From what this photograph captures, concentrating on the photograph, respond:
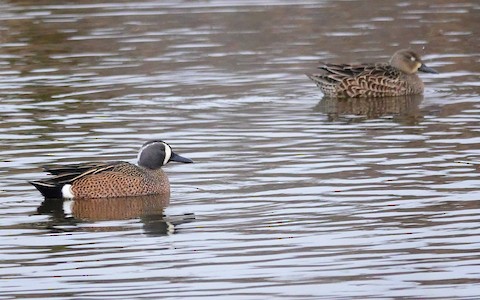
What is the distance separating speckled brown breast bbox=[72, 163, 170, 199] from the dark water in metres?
0.16

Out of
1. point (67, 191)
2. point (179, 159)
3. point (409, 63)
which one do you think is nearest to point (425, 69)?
point (409, 63)

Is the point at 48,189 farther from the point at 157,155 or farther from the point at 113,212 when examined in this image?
the point at 157,155

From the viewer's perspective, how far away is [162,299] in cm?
942

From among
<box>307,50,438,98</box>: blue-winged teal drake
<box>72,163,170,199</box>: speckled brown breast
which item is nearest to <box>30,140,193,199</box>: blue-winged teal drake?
<box>72,163,170,199</box>: speckled brown breast

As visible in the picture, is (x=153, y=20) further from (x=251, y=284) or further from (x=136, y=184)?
(x=251, y=284)

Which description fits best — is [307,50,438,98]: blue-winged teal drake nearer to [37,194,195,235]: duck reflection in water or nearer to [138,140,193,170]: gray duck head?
[138,140,193,170]: gray duck head

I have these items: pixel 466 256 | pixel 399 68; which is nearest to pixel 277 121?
pixel 399 68

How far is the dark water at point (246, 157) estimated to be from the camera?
10125 millimetres

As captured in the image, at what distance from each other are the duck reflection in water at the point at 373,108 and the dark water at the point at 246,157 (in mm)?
50

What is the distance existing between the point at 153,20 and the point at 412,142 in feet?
42.9

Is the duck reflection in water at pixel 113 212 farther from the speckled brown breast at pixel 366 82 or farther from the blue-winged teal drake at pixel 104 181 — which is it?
the speckled brown breast at pixel 366 82

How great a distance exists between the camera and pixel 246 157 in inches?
580

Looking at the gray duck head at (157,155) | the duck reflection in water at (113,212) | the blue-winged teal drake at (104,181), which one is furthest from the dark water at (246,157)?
the gray duck head at (157,155)

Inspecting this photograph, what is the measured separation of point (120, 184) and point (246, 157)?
1.78 meters
